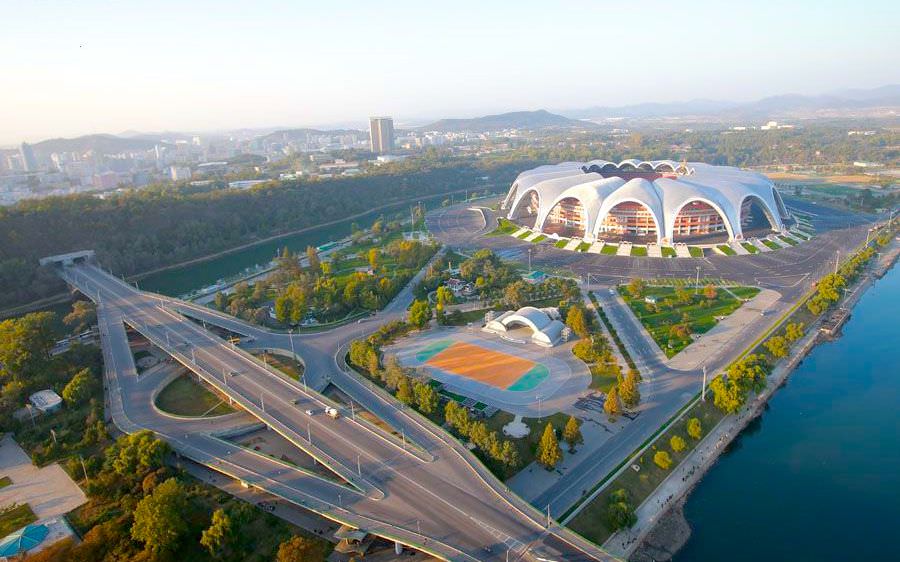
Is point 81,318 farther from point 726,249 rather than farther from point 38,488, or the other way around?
point 726,249

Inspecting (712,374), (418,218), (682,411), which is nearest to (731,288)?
(712,374)

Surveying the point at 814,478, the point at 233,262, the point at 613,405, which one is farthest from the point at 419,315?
the point at 233,262

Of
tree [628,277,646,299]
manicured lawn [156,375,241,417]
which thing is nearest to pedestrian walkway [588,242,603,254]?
tree [628,277,646,299]

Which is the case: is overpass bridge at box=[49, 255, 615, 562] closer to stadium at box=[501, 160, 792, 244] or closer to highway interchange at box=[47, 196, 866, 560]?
highway interchange at box=[47, 196, 866, 560]

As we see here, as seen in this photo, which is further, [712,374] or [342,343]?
[342,343]

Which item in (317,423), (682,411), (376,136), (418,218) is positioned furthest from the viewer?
(376,136)

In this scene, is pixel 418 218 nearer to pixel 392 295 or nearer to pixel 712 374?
pixel 392 295
